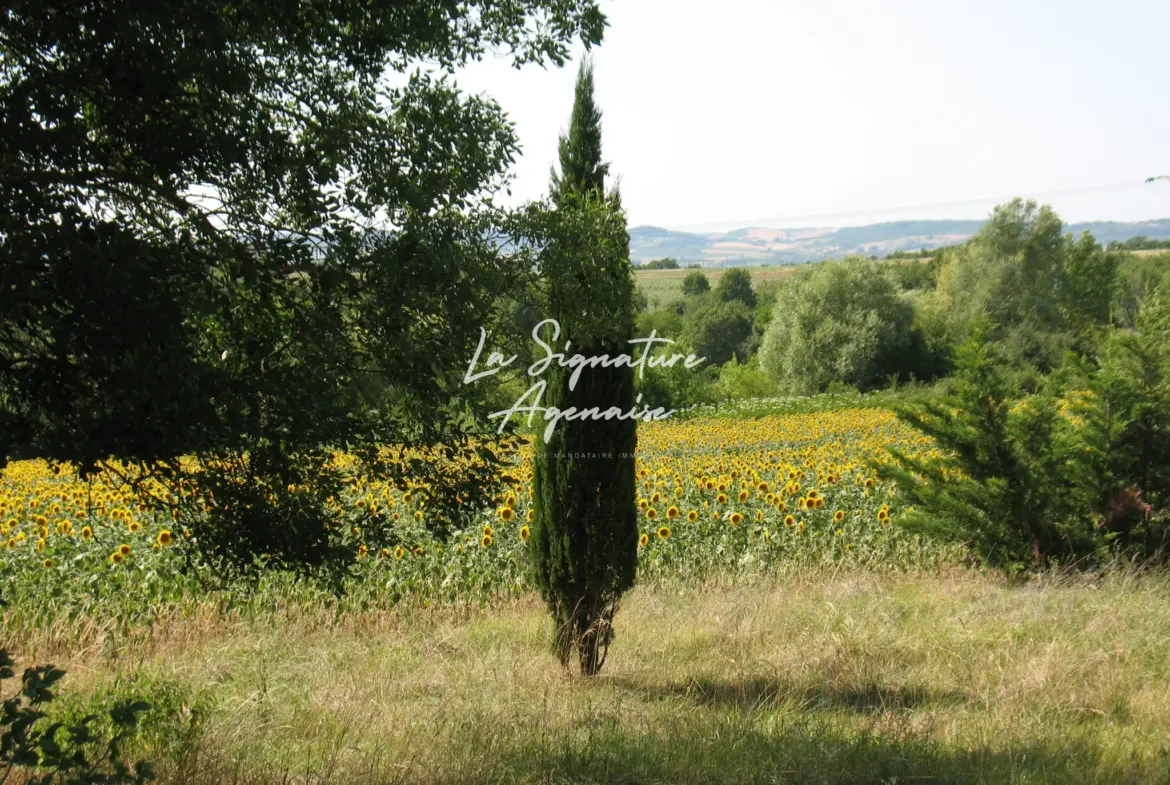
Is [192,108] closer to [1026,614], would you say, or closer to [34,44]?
[34,44]

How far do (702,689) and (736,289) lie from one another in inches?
3020

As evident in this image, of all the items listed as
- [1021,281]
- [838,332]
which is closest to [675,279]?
[1021,281]

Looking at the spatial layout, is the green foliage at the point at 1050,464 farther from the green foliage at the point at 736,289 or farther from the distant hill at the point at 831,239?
the distant hill at the point at 831,239

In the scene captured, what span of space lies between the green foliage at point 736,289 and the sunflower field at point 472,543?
2650 inches

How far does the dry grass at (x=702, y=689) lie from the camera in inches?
178

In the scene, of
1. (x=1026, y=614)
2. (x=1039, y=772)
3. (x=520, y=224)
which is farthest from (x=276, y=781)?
(x=1026, y=614)

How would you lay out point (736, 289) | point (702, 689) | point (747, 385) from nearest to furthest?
point (702, 689)
point (747, 385)
point (736, 289)

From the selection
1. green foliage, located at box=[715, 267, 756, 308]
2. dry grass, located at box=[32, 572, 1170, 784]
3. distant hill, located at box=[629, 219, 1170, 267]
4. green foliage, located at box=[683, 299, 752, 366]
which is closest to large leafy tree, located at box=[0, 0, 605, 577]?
dry grass, located at box=[32, 572, 1170, 784]

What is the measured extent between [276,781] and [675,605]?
4.54 m

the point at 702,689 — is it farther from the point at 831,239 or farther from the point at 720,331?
the point at 831,239

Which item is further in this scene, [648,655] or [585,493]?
[648,655]

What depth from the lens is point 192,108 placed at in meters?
3.63

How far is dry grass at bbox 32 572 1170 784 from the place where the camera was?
178 inches

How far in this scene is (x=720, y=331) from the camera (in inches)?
2542
